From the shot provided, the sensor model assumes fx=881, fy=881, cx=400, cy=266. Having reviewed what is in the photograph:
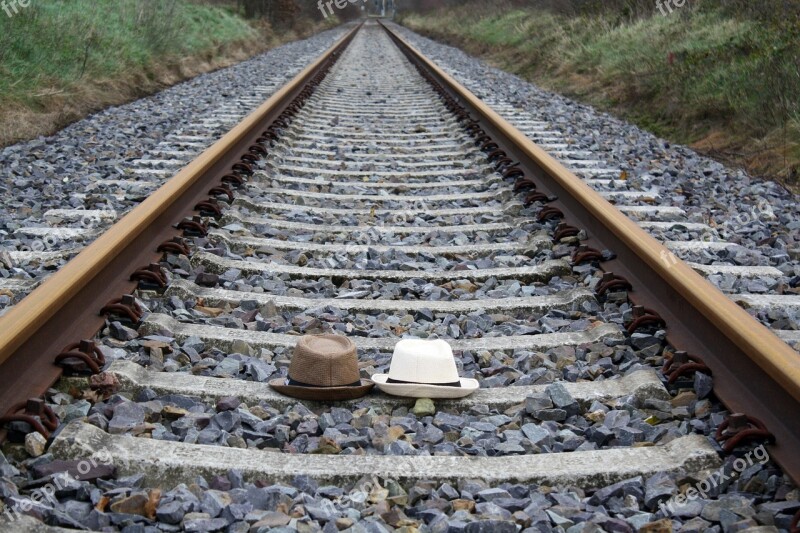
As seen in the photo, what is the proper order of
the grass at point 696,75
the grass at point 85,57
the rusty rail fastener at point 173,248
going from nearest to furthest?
1. the rusty rail fastener at point 173,248
2. the grass at point 696,75
3. the grass at point 85,57

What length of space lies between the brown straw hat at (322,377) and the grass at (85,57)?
502 cm

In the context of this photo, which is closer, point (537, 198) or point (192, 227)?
point (192, 227)

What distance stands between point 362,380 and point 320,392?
0.56 ft

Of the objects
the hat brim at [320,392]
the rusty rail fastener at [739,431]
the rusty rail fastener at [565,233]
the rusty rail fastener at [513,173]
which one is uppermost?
the rusty rail fastener at [513,173]

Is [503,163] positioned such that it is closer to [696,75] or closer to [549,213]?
[549,213]

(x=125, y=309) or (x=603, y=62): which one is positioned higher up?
(x=603, y=62)

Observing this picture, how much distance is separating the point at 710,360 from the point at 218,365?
155cm

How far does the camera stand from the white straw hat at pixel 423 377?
2656 millimetres

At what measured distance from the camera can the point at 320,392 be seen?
8.64ft

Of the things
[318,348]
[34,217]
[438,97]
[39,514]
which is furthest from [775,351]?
[438,97]

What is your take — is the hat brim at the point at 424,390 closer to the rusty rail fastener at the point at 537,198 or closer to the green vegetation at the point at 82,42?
the rusty rail fastener at the point at 537,198

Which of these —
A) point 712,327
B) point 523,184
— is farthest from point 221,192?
point 712,327

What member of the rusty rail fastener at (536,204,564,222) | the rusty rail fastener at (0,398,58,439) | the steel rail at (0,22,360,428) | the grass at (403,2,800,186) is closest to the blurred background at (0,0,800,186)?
the grass at (403,2,800,186)

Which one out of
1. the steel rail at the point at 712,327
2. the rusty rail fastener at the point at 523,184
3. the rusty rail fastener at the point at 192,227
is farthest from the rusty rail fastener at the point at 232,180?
the steel rail at the point at 712,327
